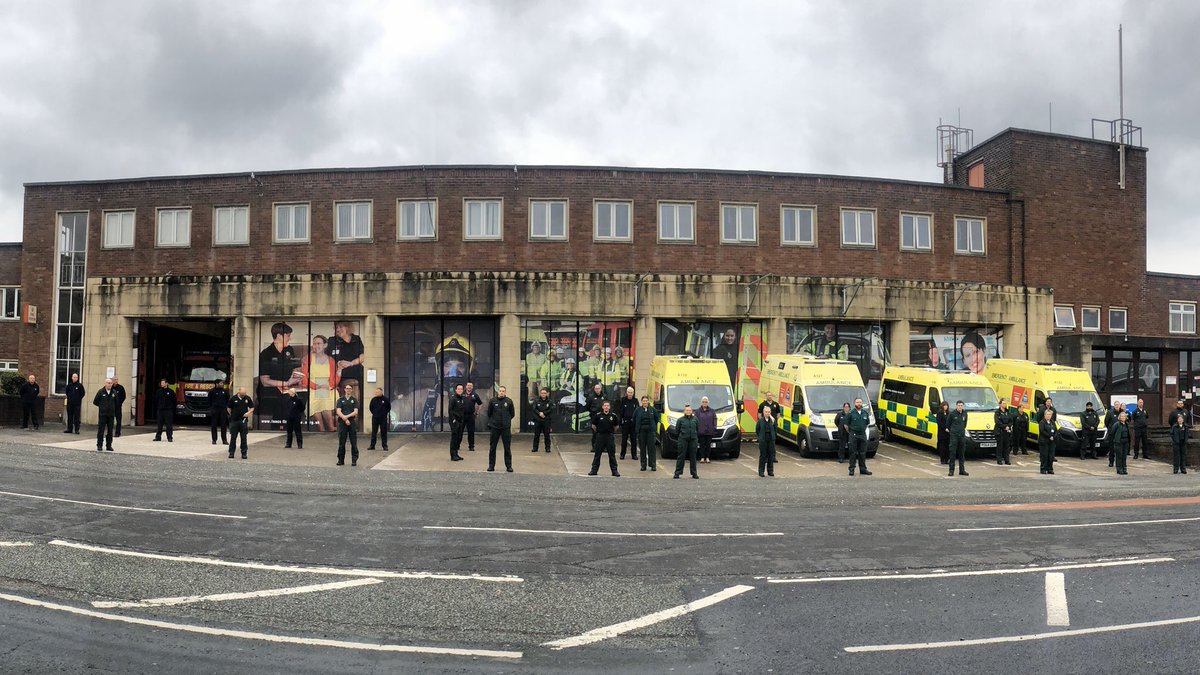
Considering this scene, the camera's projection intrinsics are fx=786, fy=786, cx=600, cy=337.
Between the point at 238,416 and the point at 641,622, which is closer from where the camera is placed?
the point at 641,622

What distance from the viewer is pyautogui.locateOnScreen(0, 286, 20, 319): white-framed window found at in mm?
32312

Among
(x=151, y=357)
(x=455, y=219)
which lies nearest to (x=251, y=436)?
(x=151, y=357)

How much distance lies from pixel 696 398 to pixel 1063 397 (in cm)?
1136

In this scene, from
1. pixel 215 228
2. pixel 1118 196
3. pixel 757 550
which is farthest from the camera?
pixel 1118 196

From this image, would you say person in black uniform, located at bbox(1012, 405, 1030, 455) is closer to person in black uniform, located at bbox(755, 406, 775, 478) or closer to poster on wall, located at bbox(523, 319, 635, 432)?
person in black uniform, located at bbox(755, 406, 775, 478)

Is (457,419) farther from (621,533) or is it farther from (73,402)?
(73,402)

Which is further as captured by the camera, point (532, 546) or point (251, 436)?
point (251, 436)

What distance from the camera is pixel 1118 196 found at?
31.5m

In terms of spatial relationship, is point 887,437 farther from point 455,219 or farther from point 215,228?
point 215,228

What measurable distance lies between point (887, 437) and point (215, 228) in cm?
2416

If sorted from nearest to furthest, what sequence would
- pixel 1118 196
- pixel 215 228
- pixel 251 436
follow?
pixel 251 436
pixel 215 228
pixel 1118 196

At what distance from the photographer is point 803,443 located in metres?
21.9

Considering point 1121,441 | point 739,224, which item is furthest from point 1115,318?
point 739,224

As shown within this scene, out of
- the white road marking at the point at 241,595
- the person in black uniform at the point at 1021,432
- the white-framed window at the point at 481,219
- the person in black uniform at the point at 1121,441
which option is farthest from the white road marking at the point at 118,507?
the person in black uniform at the point at 1021,432
